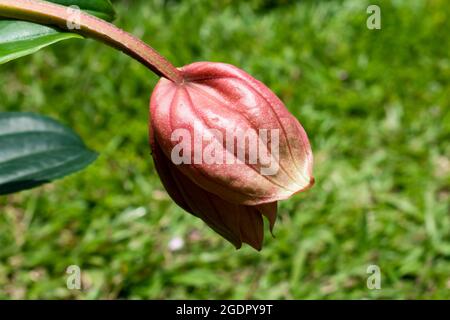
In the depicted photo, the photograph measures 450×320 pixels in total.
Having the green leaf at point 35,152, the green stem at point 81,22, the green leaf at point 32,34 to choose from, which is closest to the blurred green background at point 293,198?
the green leaf at point 35,152

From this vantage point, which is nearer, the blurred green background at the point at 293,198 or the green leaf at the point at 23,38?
the green leaf at the point at 23,38

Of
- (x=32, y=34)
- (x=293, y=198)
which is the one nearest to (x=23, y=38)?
(x=32, y=34)

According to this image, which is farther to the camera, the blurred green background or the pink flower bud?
the blurred green background

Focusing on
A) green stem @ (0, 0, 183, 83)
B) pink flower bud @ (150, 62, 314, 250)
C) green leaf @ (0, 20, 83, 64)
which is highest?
green leaf @ (0, 20, 83, 64)

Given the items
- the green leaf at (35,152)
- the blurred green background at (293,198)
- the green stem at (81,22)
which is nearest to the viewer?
the green stem at (81,22)

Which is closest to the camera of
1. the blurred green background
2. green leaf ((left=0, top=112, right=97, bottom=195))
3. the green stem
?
the green stem

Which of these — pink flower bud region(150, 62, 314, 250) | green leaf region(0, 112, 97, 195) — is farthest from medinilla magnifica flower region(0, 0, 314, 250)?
green leaf region(0, 112, 97, 195)

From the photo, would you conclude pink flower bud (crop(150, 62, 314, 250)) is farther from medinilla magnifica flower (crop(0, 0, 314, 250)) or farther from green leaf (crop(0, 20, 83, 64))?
green leaf (crop(0, 20, 83, 64))

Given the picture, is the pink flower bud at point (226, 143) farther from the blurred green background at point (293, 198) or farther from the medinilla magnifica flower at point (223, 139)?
the blurred green background at point (293, 198)
